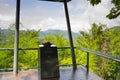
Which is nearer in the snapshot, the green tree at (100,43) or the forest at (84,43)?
the forest at (84,43)

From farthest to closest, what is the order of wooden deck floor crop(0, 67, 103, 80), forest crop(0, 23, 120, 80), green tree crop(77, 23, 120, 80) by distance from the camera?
green tree crop(77, 23, 120, 80), forest crop(0, 23, 120, 80), wooden deck floor crop(0, 67, 103, 80)

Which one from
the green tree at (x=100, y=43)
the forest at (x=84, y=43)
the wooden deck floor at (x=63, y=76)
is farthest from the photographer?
the green tree at (x=100, y=43)

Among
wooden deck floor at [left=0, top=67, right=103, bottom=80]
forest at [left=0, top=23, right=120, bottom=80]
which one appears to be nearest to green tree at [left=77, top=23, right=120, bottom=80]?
forest at [left=0, top=23, right=120, bottom=80]

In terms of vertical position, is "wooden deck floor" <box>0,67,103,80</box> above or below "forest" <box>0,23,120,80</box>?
below

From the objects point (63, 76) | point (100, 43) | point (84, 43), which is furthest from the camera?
point (84, 43)

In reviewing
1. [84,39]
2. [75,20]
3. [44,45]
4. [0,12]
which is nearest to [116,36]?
[84,39]

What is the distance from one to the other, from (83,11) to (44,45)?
20.3m

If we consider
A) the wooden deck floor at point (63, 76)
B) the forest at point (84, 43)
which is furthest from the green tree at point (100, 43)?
the wooden deck floor at point (63, 76)

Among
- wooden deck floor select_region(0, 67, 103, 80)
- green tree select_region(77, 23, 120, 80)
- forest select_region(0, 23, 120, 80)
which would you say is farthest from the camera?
green tree select_region(77, 23, 120, 80)

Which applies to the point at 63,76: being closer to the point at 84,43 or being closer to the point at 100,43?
the point at 100,43

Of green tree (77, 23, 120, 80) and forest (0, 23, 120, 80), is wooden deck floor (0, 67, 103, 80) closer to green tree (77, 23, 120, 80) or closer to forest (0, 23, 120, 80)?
forest (0, 23, 120, 80)

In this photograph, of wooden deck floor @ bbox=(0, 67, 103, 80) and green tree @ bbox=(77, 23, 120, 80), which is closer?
wooden deck floor @ bbox=(0, 67, 103, 80)

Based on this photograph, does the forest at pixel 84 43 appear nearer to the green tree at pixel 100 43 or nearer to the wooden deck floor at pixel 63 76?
the green tree at pixel 100 43

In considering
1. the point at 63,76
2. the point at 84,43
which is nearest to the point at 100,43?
the point at 84,43
